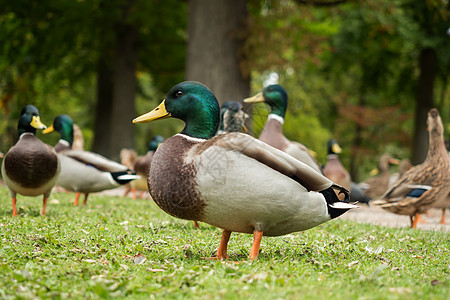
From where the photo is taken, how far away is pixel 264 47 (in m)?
11.5

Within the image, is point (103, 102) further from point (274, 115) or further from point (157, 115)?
point (157, 115)

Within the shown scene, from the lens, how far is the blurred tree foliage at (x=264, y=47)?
12.5 m

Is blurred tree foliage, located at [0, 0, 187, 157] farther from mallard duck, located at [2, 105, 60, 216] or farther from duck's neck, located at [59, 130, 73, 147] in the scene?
mallard duck, located at [2, 105, 60, 216]

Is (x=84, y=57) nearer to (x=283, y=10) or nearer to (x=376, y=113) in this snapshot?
(x=283, y=10)

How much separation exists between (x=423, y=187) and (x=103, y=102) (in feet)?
41.9

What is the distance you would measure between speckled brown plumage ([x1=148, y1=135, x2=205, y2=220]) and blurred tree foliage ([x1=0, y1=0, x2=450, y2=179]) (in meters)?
6.04

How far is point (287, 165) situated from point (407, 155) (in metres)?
24.8

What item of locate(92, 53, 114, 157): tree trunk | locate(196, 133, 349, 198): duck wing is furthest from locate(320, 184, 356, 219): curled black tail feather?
locate(92, 53, 114, 157): tree trunk

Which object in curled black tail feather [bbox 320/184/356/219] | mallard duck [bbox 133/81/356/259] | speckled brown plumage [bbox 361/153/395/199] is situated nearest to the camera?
mallard duck [bbox 133/81/356/259]

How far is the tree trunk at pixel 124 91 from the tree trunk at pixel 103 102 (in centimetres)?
131

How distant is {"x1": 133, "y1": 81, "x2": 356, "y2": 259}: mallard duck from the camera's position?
3496 mm

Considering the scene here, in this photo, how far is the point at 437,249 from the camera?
192 inches

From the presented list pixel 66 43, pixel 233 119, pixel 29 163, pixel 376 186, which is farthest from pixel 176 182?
pixel 66 43

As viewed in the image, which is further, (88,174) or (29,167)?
(88,174)
